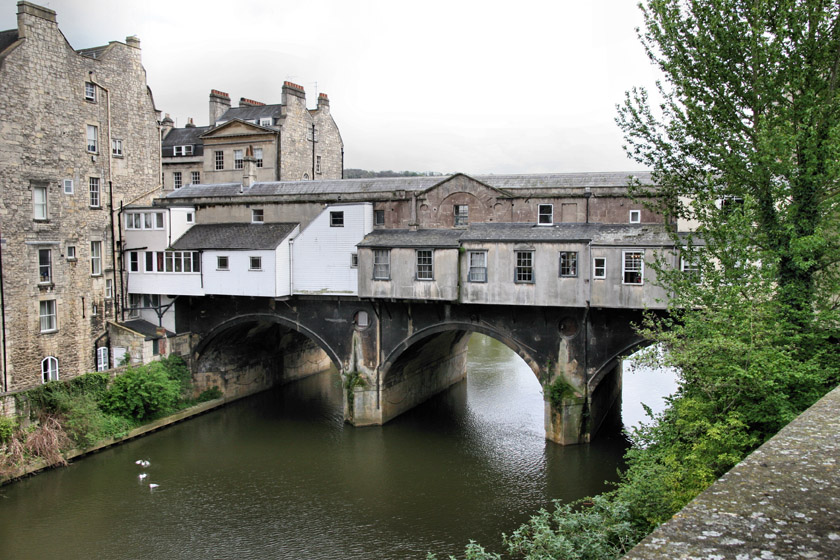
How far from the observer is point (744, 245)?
12.9 meters

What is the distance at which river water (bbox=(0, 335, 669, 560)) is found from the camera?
17859 millimetres

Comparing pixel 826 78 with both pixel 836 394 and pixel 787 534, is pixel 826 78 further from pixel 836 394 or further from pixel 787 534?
pixel 787 534

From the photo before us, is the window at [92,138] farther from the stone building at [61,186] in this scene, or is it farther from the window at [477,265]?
the window at [477,265]

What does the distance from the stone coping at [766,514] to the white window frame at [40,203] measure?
27466mm

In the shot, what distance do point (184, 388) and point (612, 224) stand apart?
66.8 feet

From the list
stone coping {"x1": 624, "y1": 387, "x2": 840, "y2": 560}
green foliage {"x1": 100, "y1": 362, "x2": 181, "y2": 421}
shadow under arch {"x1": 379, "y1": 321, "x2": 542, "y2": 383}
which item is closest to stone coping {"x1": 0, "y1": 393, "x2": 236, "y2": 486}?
green foliage {"x1": 100, "y1": 362, "x2": 181, "y2": 421}

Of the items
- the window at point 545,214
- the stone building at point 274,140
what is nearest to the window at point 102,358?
the stone building at point 274,140

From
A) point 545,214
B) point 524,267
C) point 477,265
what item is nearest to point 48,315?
point 477,265

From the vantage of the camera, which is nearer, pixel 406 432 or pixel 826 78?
pixel 826 78

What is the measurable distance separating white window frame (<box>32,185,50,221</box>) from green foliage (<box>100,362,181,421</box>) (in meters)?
7.10

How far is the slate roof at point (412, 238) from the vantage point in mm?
24969

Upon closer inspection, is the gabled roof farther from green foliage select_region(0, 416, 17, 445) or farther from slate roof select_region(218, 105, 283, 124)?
green foliage select_region(0, 416, 17, 445)

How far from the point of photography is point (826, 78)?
541 inches

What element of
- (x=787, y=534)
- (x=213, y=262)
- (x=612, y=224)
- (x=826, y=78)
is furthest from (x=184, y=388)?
(x=787, y=534)
